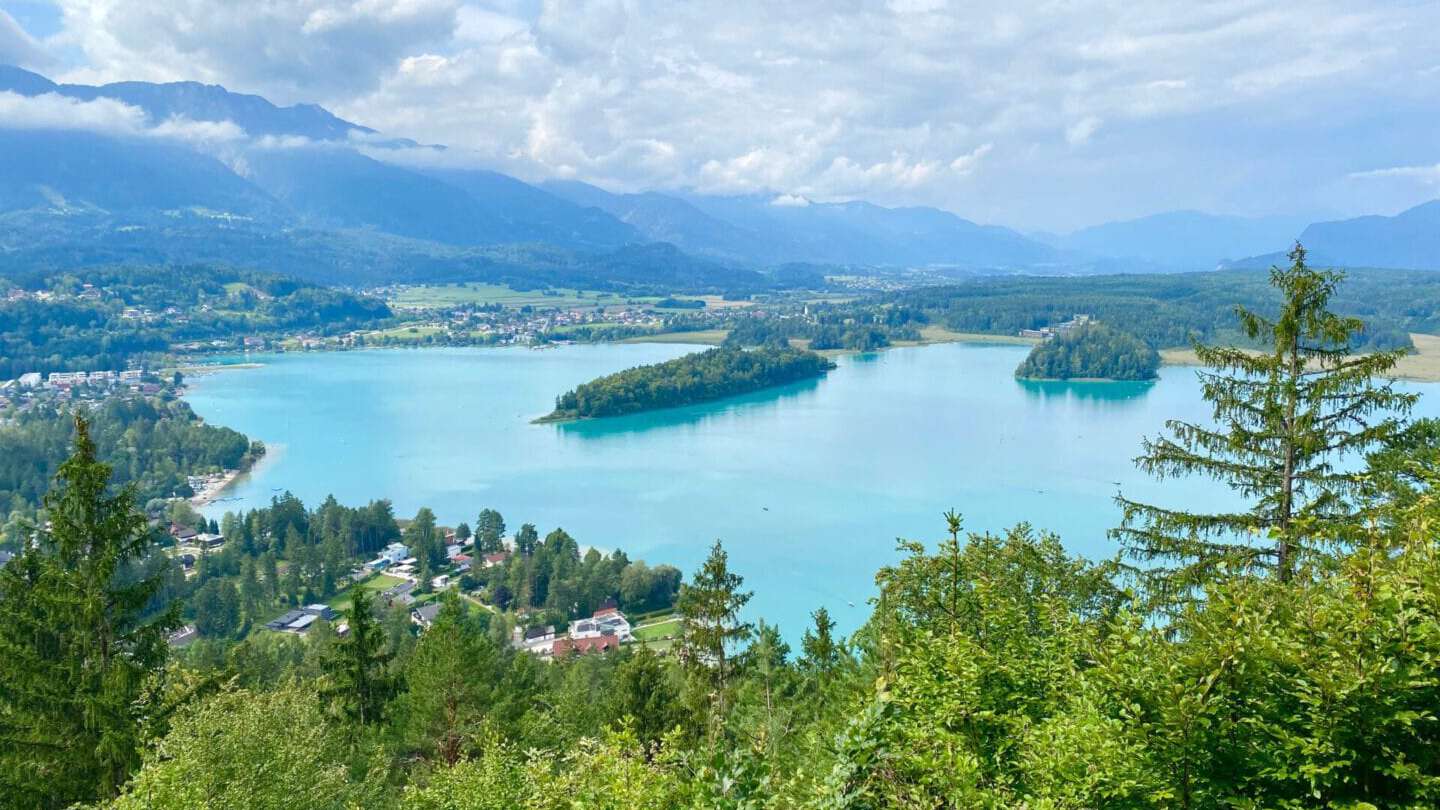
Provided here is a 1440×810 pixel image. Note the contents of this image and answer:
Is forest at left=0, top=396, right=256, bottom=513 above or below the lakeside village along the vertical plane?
above

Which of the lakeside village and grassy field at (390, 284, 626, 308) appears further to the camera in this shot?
grassy field at (390, 284, 626, 308)

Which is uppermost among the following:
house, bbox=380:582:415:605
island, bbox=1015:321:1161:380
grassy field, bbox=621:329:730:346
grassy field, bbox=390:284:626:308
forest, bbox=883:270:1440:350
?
grassy field, bbox=390:284:626:308

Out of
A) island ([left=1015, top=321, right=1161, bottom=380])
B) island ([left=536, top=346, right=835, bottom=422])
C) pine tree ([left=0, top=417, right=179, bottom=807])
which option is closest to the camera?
pine tree ([left=0, top=417, right=179, bottom=807])

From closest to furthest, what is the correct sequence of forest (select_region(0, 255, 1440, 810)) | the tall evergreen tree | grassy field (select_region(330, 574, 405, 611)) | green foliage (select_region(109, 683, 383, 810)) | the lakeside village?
forest (select_region(0, 255, 1440, 810)), green foliage (select_region(109, 683, 383, 810)), the tall evergreen tree, the lakeside village, grassy field (select_region(330, 574, 405, 611))

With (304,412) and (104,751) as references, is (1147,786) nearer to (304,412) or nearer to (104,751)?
(104,751)

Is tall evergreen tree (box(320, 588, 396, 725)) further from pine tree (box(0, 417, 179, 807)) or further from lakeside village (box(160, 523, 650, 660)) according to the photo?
lakeside village (box(160, 523, 650, 660))

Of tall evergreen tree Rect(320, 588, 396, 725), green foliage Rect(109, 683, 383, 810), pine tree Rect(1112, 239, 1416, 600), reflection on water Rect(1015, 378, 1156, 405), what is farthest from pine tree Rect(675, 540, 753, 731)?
reflection on water Rect(1015, 378, 1156, 405)
